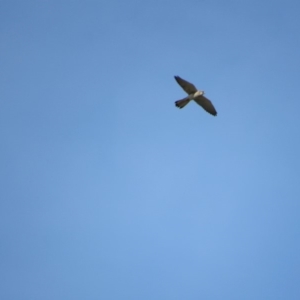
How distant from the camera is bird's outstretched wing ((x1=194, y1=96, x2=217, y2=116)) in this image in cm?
2107

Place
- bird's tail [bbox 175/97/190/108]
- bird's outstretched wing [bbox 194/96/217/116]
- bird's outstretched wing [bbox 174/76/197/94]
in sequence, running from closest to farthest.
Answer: bird's tail [bbox 175/97/190/108] → bird's outstretched wing [bbox 174/76/197/94] → bird's outstretched wing [bbox 194/96/217/116]

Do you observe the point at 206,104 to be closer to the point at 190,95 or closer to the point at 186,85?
the point at 190,95

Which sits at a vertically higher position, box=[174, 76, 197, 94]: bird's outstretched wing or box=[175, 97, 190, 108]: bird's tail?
box=[174, 76, 197, 94]: bird's outstretched wing

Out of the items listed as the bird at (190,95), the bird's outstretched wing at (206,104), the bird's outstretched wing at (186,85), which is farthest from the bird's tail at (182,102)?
the bird's outstretched wing at (206,104)

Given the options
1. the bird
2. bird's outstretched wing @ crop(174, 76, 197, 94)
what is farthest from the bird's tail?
bird's outstretched wing @ crop(174, 76, 197, 94)

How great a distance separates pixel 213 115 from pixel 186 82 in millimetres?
2151

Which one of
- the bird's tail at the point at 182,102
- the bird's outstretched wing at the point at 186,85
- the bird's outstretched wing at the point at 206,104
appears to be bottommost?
the bird's tail at the point at 182,102

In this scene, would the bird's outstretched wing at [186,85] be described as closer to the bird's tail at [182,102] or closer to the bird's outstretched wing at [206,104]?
the bird's tail at [182,102]

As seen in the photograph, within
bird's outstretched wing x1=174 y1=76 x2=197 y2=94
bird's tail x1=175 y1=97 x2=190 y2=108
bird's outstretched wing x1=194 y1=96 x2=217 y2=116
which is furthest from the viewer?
bird's outstretched wing x1=194 y1=96 x2=217 y2=116

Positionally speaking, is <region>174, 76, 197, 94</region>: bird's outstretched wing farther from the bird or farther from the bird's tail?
the bird's tail

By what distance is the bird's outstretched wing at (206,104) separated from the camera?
21.1 meters

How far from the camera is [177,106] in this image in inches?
792

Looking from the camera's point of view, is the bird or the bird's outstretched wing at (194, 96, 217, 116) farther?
the bird's outstretched wing at (194, 96, 217, 116)

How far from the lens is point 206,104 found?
844 inches
